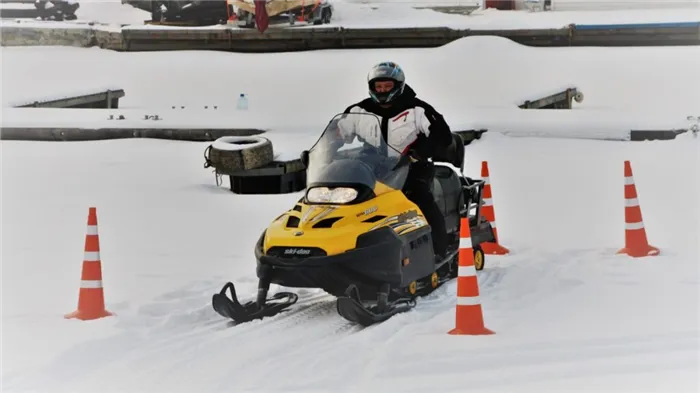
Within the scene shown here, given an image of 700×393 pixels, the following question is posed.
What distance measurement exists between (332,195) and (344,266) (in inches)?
21.0

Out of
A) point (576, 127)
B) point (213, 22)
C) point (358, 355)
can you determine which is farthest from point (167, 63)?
point (358, 355)

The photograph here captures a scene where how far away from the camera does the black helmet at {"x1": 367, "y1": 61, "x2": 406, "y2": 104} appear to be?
8.52 meters

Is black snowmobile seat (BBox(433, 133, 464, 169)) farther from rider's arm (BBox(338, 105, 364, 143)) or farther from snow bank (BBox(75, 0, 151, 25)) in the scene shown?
snow bank (BBox(75, 0, 151, 25))

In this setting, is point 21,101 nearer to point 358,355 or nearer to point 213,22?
point 213,22

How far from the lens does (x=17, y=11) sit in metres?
33.6

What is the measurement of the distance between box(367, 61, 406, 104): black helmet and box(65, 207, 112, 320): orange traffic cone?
2.23 m

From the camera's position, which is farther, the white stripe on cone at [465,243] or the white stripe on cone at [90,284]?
the white stripe on cone at [90,284]

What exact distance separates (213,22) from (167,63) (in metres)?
4.50

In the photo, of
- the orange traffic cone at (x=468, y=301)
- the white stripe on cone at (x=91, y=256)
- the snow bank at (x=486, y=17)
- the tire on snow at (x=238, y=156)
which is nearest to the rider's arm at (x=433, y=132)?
the orange traffic cone at (x=468, y=301)

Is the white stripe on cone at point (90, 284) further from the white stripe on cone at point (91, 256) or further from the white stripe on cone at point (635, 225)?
the white stripe on cone at point (635, 225)

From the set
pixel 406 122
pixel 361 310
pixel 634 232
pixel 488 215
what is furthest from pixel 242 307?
pixel 634 232

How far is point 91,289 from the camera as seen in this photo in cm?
770

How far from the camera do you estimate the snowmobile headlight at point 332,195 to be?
25.4ft

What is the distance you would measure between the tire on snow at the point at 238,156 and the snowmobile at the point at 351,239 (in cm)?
458
